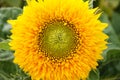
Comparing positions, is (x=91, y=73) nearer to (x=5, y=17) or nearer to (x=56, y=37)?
(x=56, y=37)

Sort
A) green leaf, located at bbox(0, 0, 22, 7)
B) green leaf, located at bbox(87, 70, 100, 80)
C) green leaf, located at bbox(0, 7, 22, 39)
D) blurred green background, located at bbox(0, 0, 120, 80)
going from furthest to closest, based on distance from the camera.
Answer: green leaf, located at bbox(0, 0, 22, 7)
green leaf, located at bbox(0, 7, 22, 39)
blurred green background, located at bbox(0, 0, 120, 80)
green leaf, located at bbox(87, 70, 100, 80)

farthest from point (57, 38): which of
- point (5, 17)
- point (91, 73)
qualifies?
point (5, 17)

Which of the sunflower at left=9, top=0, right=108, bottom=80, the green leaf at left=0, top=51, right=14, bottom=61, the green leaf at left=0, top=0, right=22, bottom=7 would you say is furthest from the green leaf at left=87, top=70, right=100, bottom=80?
the green leaf at left=0, top=0, right=22, bottom=7

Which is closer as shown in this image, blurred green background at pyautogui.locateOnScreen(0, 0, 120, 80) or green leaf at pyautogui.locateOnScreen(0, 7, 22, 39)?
blurred green background at pyautogui.locateOnScreen(0, 0, 120, 80)

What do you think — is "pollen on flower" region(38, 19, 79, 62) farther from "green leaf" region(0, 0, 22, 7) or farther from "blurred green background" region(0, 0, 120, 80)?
"green leaf" region(0, 0, 22, 7)

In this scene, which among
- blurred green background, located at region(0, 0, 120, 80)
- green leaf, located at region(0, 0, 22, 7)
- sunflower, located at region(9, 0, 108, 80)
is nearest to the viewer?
sunflower, located at region(9, 0, 108, 80)

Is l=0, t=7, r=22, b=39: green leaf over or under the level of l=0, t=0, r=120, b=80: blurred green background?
over

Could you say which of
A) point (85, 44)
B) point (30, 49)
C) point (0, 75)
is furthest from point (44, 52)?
point (0, 75)

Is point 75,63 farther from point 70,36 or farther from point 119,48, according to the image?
point 119,48
